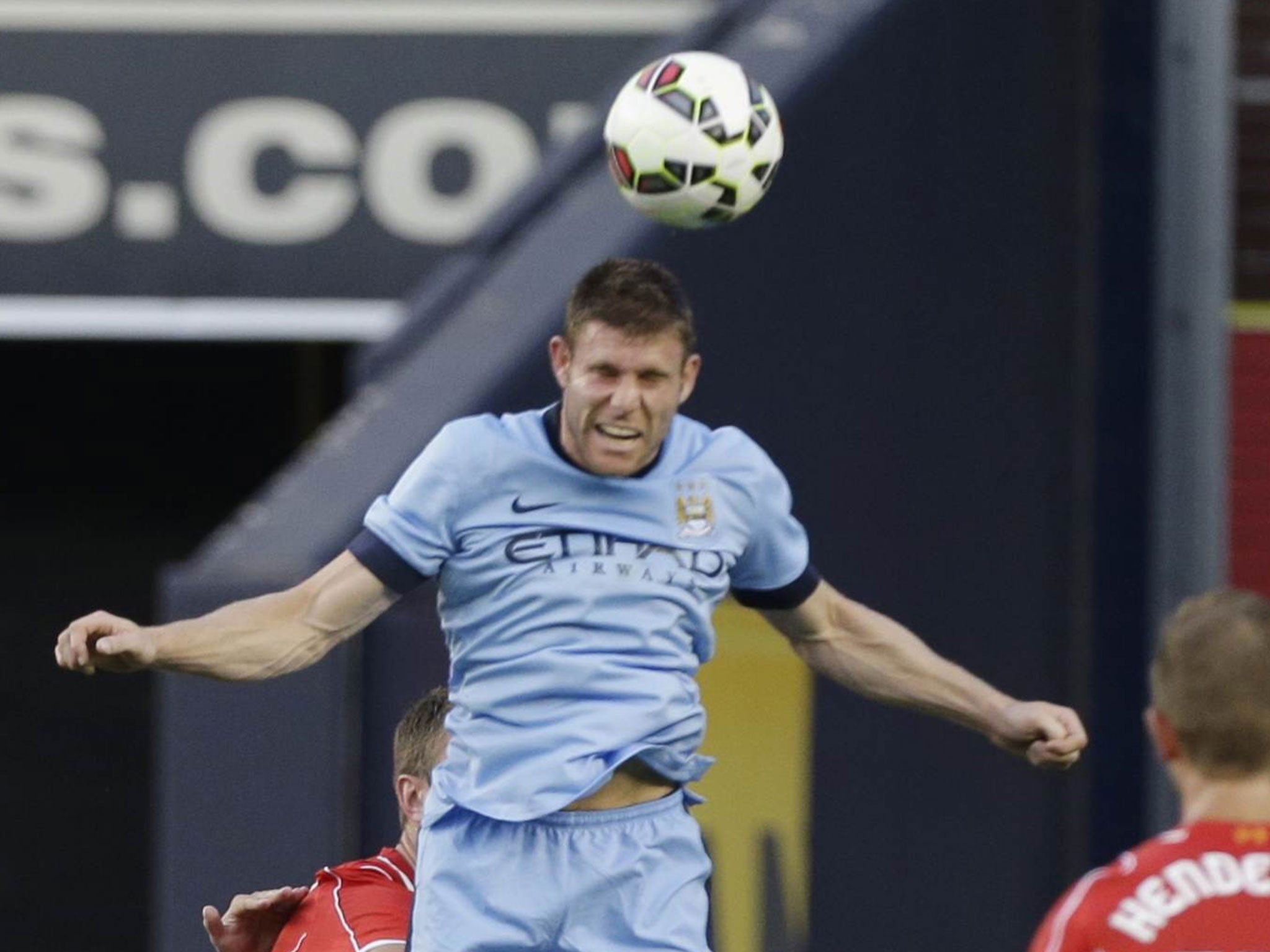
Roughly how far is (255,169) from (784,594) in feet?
18.3

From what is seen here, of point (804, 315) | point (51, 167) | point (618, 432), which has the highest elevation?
point (51, 167)

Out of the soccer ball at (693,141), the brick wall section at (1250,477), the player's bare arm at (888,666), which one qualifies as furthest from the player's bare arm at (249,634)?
the brick wall section at (1250,477)

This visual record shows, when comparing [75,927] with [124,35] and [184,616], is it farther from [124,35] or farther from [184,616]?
[184,616]

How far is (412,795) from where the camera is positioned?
465cm

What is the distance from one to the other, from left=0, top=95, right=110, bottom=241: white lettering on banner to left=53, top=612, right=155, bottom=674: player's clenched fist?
5952mm

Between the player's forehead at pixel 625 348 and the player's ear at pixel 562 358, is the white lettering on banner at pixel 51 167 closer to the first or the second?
the player's ear at pixel 562 358

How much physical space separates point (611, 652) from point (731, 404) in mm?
2650

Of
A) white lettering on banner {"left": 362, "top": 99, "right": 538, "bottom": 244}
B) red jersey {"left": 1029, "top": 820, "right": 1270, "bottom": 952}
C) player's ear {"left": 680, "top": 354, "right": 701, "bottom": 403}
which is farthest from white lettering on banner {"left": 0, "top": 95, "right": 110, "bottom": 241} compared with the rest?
red jersey {"left": 1029, "top": 820, "right": 1270, "bottom": 952}

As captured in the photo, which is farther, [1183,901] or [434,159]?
[434,159]

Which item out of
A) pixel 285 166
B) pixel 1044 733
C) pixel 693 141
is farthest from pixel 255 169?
pixel 1044 733

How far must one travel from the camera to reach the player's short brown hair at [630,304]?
430 centimetres

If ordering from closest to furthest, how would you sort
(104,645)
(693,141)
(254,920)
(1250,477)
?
1. (104,645)
2. (254,920)
3. (693,141)
4. (1250,477)

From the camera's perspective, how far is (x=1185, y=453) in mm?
7695

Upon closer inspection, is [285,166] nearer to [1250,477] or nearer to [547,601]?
[1250,477]
